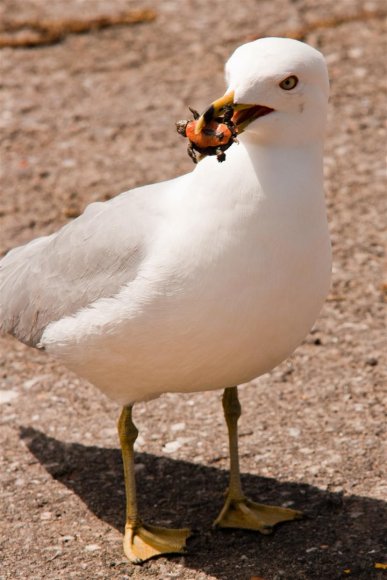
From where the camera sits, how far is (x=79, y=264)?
14.2ft

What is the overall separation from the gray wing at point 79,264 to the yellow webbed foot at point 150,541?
88 cm

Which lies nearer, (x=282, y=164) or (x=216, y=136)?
(x=216, y=136)

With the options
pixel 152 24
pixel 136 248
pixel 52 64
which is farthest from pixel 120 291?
pixel 152 24

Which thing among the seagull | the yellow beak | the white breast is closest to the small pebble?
the seagull

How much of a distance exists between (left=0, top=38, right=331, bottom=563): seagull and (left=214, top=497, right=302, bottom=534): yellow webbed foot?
408 mm

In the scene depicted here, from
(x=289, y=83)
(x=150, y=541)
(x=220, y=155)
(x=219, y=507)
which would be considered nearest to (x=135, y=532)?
(x=150, y=541)

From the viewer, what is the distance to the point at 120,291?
13.2 feet

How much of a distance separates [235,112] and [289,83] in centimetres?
20

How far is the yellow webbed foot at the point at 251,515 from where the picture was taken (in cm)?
445

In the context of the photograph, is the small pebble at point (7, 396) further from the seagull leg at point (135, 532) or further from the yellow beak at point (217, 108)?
the yellow beak at point (217, 108)

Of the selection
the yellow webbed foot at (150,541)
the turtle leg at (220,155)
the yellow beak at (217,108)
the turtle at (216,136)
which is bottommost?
the yellow webbed foot at (150,541)

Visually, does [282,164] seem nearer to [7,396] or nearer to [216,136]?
[216,136]

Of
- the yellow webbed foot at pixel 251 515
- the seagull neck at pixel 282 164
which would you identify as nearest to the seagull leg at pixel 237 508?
the yellow webbed foot at pixel 251 515

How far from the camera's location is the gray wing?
4.08m
